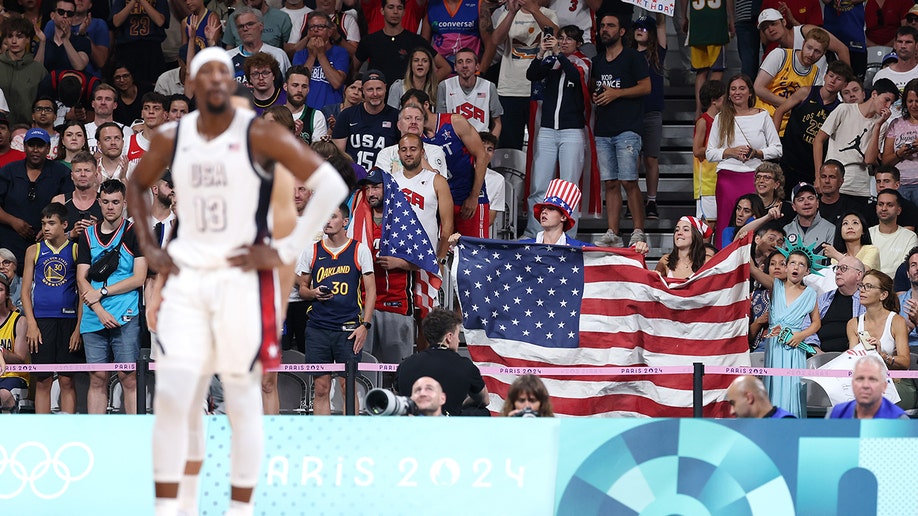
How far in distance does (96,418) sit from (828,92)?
26.9ft

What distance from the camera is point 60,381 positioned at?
1079 cm

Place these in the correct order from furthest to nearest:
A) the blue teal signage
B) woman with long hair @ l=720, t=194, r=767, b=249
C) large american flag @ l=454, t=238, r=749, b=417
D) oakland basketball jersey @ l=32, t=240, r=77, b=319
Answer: woman with long hair @ l=720, t=194, r=767, b=249, oakland basketball jersey @ l=32, t=240, r=77, b=319, large american flag @ l=454, t=238, r=749, b=417, the blue teal signage

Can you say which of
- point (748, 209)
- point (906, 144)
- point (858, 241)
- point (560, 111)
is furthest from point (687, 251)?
point (906, 144)

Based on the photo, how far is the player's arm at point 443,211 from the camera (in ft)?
37.7

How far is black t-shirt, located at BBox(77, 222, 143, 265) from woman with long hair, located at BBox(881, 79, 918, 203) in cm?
669

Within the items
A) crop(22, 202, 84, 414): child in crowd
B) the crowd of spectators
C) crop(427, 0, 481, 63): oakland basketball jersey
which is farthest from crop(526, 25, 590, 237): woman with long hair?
crop(22, 202, 84, 414): child in crowd

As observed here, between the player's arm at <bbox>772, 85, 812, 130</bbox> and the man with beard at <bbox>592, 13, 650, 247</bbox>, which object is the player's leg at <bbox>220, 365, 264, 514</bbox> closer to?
the man with beard at <bbox>592, 13, 650, 247</bbox>

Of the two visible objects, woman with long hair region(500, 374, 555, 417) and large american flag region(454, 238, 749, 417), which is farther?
large american flag region(454, 238, 749, 417)

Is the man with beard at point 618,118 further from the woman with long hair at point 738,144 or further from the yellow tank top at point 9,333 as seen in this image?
the yellow tank top at point 9,333

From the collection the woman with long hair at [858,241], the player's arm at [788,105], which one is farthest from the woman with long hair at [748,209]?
the player's arm at [788,105]

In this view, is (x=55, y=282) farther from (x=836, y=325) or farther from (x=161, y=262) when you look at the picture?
(x=836, y=325)

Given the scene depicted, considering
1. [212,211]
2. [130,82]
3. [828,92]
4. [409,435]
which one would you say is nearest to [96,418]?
[409,435]

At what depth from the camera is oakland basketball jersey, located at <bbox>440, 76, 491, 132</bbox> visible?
13266 millimetres

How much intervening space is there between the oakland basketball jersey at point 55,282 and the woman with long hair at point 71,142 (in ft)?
5.65
